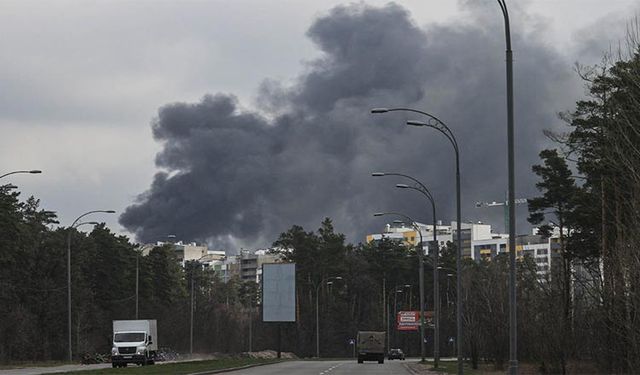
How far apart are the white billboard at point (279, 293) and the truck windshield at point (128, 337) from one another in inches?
846

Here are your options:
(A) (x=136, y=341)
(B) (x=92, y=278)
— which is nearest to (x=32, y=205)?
(B) (x=92, y=278)

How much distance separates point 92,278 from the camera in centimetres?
13562

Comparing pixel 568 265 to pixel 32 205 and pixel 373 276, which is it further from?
pixel 373 276

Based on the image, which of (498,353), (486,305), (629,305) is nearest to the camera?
(629,305)

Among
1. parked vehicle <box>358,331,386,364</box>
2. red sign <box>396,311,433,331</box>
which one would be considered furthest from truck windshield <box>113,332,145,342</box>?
red sign <box>396,311,433,331</box>

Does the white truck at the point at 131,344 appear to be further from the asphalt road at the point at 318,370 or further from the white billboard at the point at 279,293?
the white billboard at the point at 279,293

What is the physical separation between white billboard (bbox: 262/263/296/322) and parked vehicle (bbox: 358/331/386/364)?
7461 millimetres

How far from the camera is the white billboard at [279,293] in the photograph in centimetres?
9644

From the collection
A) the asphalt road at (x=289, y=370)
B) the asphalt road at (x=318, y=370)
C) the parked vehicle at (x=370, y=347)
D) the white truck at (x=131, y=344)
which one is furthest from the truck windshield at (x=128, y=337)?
the parked vehicle at (x=370, y=347)

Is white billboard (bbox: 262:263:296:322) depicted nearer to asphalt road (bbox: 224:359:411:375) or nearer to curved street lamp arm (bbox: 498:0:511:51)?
asphalt road (bbox: 224:359:411:375)

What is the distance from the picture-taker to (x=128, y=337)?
7525cm

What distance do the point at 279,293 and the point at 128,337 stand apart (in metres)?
23.9

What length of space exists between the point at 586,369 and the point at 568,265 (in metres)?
24.3

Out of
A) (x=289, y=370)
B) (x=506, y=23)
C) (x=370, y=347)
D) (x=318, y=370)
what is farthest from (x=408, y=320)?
(x=506, y=23)
